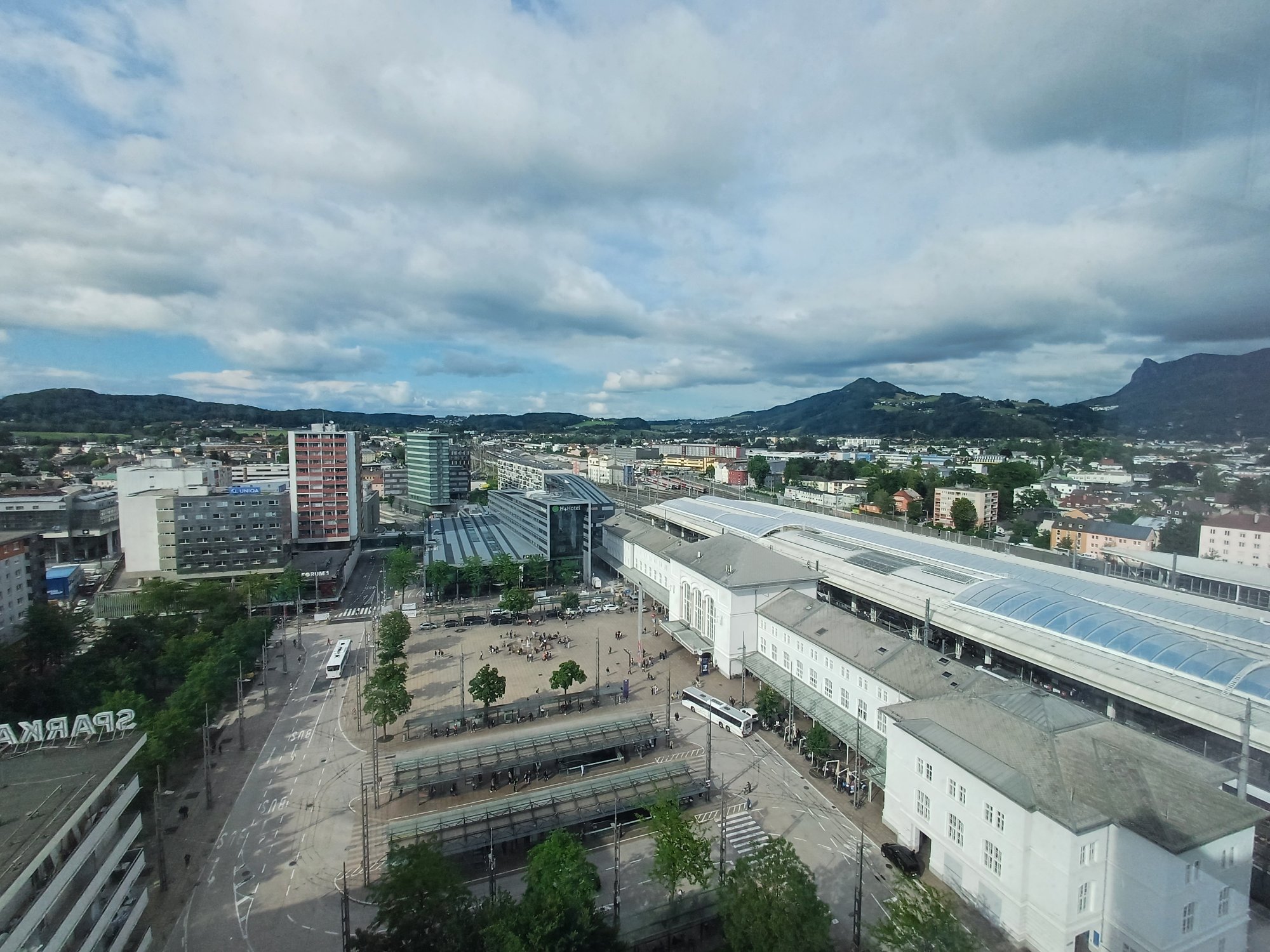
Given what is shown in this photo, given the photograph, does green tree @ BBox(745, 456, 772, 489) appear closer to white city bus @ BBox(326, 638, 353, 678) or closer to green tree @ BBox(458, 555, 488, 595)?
green tree @ BBox(458, 555, 488, 595)

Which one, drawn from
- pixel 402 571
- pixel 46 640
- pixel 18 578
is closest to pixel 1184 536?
pixel 402 571

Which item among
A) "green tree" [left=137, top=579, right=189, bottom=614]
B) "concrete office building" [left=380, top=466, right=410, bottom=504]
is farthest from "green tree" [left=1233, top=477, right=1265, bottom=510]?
"concrete office building" [left=380, top=466, right=410, bottom=504]

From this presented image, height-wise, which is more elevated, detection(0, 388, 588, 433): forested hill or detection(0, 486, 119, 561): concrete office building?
detection(0, 388, 588, 433): forested hill

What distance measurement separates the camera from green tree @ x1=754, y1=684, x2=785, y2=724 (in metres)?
19.9

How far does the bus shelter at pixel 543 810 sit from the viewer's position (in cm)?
1405

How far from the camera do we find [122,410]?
89.7 meters

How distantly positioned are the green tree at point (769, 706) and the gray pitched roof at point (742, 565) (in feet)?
13.9

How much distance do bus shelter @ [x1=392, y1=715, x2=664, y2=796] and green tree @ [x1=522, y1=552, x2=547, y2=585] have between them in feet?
61.1

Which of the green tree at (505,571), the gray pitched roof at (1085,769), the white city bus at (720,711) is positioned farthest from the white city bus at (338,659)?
the gray pitched roof at (1085,769)

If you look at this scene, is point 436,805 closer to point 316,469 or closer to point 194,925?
point 194,925

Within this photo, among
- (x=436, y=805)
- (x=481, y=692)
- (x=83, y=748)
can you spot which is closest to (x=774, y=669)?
(x=481, y=692)

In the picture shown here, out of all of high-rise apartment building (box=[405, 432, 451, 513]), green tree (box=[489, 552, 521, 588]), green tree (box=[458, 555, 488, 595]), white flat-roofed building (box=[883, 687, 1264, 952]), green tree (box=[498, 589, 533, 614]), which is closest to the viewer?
white flat-roofed building (box=[883, 687, 1264, 952])

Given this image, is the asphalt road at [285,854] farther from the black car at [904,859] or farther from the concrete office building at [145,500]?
the concrete office building at [145,500]

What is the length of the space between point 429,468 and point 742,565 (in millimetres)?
53455
